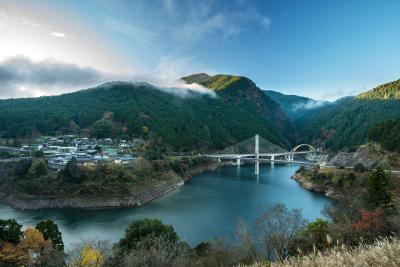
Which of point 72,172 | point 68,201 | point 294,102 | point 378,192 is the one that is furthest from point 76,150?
point 294,102

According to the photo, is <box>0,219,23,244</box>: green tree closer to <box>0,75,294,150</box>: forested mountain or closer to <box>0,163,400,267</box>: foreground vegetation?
<box>0,163,400,267</box>: foreground vegetation

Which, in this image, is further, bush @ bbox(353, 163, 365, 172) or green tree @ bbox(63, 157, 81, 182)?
bush @ bbox(353, 163, 365, 172)

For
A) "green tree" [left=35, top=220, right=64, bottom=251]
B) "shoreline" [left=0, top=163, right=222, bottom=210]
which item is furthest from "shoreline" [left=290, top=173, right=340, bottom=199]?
"green tree" [left=35, top=220, right=64, bottom=251]

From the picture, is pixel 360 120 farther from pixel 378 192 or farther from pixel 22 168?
pixel 22 168

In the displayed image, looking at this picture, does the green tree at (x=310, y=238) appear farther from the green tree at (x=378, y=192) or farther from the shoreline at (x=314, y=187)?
the shoreline at (x=314, y=187)

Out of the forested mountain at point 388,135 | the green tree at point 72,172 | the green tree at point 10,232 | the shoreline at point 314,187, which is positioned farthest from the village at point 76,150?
the forested mountain at point 388,135

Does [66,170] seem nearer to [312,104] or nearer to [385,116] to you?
[385,116]
